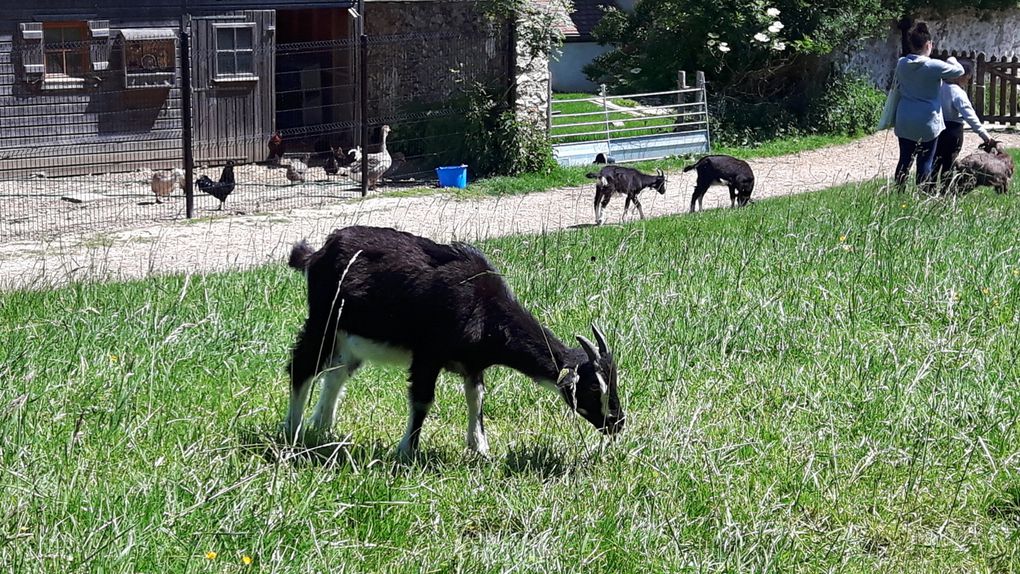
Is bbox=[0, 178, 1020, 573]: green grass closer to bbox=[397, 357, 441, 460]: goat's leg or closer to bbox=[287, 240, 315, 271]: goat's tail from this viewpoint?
bbox=[397, 357, 441, 460]: goat's leg

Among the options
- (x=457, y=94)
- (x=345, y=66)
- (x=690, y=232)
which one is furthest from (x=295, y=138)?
(x=690, y=232)

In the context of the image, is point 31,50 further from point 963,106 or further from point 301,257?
point 301,257

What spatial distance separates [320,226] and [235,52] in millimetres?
5375

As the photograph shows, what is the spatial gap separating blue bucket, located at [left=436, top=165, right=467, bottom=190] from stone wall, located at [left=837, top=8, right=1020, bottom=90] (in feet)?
32.7

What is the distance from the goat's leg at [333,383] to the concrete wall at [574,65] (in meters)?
26.4

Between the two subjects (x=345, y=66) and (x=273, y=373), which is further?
(x=345, y=66)

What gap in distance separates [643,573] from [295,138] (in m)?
16.4

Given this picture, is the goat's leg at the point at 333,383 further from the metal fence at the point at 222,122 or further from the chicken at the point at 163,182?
the chicken at the point at 163,182

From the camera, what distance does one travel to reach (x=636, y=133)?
2162 centimetres

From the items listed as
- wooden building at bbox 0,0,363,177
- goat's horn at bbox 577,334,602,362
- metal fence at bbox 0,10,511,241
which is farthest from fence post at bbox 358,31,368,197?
goat's horn at bbox 577,334,602,362

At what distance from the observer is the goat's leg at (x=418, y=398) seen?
5.51 m

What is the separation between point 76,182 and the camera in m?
16.4

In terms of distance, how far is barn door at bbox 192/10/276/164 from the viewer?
711 inches

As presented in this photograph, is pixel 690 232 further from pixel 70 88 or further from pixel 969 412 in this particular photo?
pixel 70 88
